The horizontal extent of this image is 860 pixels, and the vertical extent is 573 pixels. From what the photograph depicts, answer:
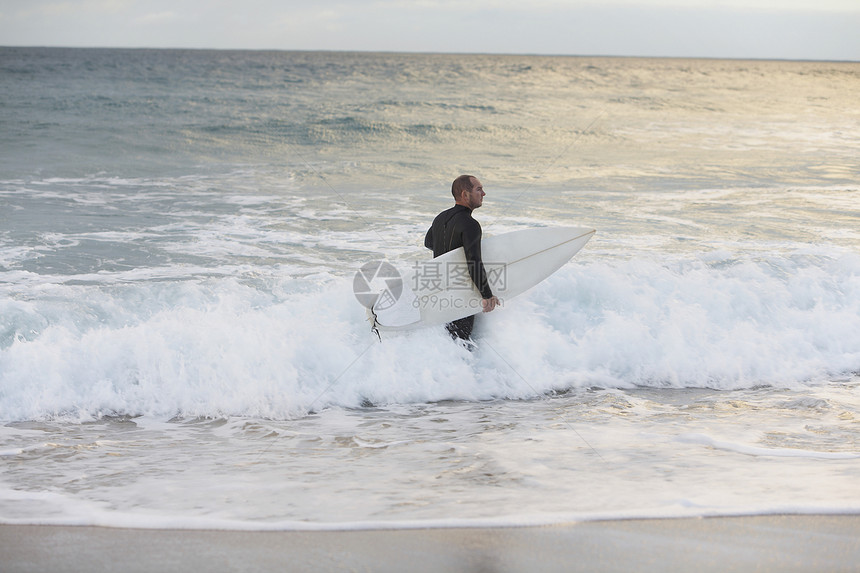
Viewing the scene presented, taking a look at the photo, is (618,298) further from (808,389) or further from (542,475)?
(542,475)

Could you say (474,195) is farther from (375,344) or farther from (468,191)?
(375,344)

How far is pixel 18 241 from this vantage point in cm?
804

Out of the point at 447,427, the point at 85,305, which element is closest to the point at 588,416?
the point at 447,427

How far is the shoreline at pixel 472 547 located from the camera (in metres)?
2.54

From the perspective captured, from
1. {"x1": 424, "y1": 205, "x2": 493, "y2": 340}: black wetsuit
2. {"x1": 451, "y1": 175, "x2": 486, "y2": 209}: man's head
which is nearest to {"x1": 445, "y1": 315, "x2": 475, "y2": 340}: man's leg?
{"x1": 424, "y1": 205, "x2": 493, "y2": 340}: black wetsuit

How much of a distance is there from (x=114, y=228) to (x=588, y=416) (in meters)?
6.88

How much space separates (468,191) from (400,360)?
1.42 m

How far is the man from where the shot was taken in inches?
175

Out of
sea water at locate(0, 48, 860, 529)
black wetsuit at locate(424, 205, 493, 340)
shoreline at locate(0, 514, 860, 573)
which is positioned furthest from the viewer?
black wetsuit at locate(424, 205, 493, 340)

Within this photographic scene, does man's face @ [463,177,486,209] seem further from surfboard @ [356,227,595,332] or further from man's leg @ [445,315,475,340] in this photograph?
man's leg @ [445,315,475,340]

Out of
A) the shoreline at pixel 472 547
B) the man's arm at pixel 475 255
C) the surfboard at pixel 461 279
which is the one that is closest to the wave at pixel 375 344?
the surfboard at pixel 461 279

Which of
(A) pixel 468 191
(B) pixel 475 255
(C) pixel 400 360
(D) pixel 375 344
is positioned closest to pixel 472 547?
(B) pixel 475 255

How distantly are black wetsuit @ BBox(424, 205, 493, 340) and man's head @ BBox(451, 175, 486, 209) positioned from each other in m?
0.06

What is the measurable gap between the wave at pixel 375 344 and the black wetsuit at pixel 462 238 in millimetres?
696
